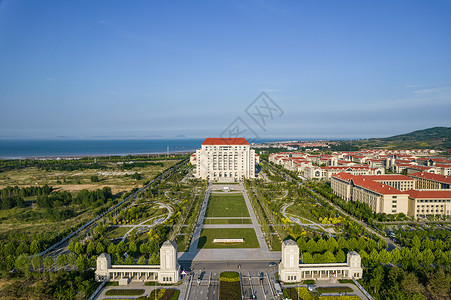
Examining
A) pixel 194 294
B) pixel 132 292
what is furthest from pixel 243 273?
pixel 132 292

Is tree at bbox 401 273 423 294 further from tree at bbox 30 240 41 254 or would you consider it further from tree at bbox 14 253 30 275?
Answer: tree at bbox 30 240 41 254

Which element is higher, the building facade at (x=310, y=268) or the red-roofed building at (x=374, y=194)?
the red-roofed building at (x=374, y=194)

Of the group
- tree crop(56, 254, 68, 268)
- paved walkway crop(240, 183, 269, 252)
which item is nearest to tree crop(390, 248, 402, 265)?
paved walkway crop(240, 183, 269, 252)

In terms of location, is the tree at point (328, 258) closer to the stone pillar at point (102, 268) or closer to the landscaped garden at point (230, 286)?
the landscaped garden at point (230, 286)

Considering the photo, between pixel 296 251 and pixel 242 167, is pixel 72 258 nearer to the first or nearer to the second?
pixel 296 251

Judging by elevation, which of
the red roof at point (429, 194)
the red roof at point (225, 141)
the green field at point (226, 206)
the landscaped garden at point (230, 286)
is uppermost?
the red roof at point (225, 141)

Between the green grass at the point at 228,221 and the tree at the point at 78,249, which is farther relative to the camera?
the green grass at the point at 228,221

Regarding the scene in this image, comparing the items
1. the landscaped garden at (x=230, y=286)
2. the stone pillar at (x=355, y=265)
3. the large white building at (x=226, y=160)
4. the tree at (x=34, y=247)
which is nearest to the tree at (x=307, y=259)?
the stone pillar at (x=355, y=265)
